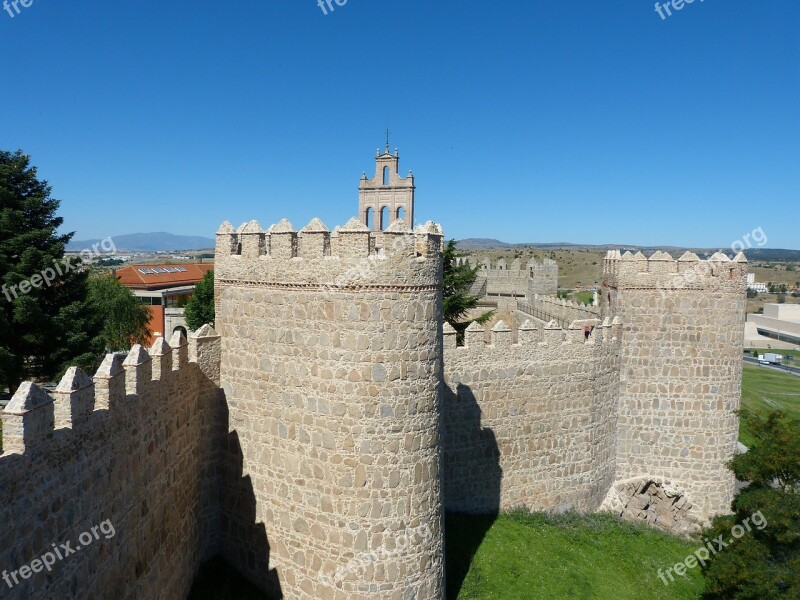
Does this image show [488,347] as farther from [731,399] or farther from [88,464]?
[88,464]

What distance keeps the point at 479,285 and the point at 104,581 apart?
26705 millimetres

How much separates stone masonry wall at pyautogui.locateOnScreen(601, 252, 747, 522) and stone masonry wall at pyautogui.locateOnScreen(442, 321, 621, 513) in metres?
0.51

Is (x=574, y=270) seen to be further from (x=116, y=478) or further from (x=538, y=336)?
(x=116, y=478)

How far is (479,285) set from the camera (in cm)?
3139

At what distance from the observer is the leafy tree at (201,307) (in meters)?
27.0

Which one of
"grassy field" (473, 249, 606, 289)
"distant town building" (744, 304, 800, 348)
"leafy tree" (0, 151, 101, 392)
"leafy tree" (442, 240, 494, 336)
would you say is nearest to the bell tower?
"leafy tree" (442, 240, 494, 336)

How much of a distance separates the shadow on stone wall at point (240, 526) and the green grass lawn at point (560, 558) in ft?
10.3

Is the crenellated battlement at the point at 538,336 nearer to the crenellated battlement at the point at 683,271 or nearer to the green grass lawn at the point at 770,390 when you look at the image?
the crenellated battlement at the point at 683,271

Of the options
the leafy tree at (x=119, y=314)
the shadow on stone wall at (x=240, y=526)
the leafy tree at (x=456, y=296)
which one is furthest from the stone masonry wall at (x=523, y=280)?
the shadow on stone wall at (x=240, y=526)

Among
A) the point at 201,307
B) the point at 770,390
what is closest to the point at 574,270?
the point at 770,390

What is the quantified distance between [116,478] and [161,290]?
35.1 meters

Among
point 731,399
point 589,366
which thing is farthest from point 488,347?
point 731,399

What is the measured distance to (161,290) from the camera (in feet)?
128

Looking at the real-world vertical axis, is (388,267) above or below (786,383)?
above
